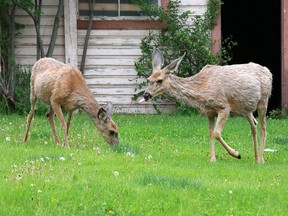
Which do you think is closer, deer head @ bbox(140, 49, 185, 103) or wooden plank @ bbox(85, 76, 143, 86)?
deer head @ bbox(140, 49, 185, 103)

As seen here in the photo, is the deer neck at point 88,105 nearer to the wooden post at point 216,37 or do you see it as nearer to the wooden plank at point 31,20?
the wooden plank at point 31,20

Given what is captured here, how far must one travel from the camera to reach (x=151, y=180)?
9117 mm

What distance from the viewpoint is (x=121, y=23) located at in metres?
19.7

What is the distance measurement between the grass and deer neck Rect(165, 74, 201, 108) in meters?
0.83

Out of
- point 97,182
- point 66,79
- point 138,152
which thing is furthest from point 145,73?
point 97,182

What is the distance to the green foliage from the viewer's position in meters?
19.3

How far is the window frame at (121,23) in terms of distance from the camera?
64.4 ft

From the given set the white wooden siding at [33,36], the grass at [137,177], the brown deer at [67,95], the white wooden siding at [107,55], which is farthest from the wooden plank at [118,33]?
the brown deer at [67,95]

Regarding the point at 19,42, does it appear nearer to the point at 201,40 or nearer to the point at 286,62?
the point at 201,40

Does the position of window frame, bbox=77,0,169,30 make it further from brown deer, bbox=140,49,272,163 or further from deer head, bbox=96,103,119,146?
brown deer, bbox=140,49,272,163

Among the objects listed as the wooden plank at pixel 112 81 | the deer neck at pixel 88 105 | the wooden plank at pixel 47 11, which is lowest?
the wooden plank at pixel 112 81

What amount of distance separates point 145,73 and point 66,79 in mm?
6320

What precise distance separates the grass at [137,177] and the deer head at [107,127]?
7.8 inches

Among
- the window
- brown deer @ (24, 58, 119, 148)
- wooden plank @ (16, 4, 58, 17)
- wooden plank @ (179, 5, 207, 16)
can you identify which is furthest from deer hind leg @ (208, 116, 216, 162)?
wooden plank @ (16, 4, 58, 17)
